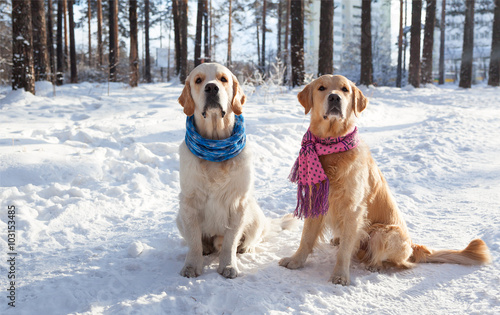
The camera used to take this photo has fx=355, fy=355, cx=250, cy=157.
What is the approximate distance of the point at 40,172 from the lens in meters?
4.20

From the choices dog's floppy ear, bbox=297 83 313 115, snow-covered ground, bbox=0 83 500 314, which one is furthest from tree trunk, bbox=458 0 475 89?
dog's floppy ear, bbox=297 83 313 115

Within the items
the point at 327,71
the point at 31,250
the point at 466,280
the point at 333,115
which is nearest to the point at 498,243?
the point at 466,280

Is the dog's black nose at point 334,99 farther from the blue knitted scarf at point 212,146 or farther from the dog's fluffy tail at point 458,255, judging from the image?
the dog's fluffy tail at point 458,255

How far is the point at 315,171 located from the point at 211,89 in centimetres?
103

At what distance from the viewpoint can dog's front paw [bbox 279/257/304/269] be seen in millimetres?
2887

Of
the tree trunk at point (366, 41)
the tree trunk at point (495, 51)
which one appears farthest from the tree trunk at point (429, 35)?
the tree trunk at point (366, 41)

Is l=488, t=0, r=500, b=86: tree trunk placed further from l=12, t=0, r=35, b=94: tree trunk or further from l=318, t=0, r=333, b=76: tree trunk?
l=12, t=0, r=35, b=94: tree trunk

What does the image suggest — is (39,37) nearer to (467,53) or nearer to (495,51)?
(467,53)

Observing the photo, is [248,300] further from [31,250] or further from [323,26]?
[323,26]

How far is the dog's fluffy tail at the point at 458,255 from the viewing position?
2.78m

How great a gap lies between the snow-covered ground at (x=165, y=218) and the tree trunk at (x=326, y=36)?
5.00m

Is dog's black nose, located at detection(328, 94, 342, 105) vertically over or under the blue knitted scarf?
over

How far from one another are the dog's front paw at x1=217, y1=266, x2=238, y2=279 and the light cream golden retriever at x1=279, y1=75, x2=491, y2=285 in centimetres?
47

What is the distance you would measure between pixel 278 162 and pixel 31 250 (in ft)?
12.8
